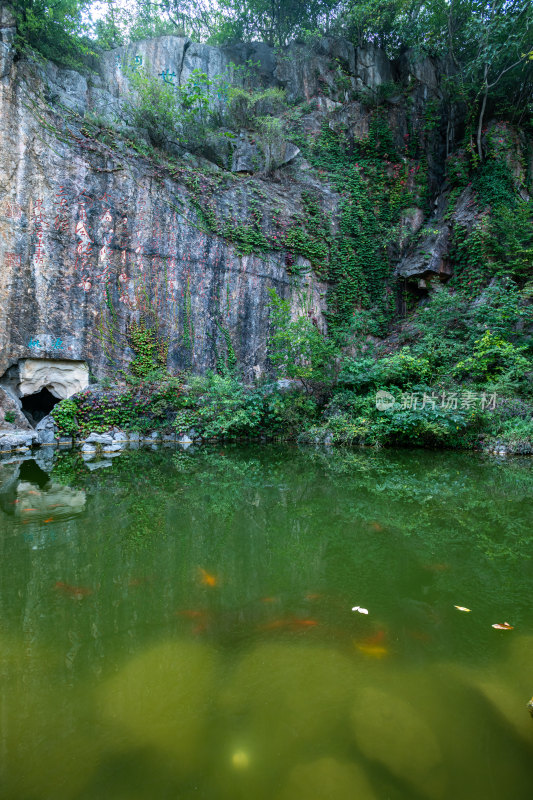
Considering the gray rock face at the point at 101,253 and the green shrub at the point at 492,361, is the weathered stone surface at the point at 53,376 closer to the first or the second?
the gray rock face at the point at 101,253

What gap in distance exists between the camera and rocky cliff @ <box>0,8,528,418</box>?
10.2 m

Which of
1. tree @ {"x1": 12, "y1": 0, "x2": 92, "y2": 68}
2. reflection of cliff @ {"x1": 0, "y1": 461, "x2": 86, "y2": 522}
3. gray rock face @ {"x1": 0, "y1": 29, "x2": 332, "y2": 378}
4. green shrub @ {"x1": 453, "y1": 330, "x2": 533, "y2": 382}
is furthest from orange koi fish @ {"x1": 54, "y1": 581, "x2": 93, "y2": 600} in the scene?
tree @ {"x1": 12, "y1": 0, "x2": 92, "y2": 68}

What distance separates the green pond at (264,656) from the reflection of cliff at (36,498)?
6 cm

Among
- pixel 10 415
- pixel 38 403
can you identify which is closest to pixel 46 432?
pixel 10 415

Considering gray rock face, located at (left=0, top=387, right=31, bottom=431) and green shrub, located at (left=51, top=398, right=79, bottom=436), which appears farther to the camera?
green shrub, located at (left=51, top=398, right=79, bottom=436)

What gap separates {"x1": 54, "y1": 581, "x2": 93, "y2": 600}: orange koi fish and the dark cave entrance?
9644 millimetres

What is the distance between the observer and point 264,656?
1.92m

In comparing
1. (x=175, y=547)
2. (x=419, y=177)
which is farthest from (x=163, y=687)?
(x=419, y=177)

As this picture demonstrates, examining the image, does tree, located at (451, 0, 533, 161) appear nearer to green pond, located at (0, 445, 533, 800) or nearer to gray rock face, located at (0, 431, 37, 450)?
green pond, located at (0, 445, 533, 800)

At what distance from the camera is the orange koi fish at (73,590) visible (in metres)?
2.47

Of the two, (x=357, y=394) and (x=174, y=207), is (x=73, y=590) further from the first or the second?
(x=174, y=207)

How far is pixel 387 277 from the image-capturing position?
1472 centimetres

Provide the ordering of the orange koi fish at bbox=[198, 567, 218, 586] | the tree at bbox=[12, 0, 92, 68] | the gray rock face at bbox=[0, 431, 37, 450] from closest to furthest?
1. the orange koi fish at bbox=[198, 567, 218, 586]
2. the gray rock face at bbox=[0, 431, 37, 450]
3. the tree at bbox=[12, 0, 92, 68]

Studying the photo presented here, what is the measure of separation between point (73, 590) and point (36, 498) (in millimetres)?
2743
